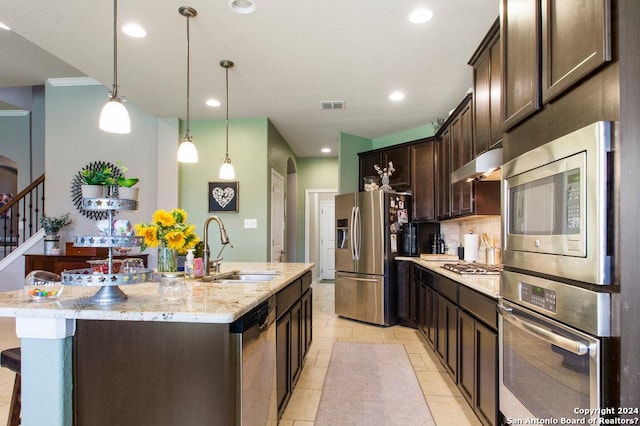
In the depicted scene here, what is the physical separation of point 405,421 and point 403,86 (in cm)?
298

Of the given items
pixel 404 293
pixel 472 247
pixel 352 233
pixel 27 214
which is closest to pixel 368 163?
pixel 352 233

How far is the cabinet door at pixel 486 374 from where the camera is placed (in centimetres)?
178

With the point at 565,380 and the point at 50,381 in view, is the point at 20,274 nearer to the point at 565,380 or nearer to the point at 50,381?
the point at 50,381

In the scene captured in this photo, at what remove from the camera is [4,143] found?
633 centimetres

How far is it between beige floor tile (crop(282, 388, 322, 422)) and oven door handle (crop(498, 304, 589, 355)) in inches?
54.0

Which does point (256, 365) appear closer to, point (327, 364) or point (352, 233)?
point (327, 364)

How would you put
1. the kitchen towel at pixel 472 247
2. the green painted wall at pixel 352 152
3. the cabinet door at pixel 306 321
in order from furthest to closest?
the green painted wall at pixel 352 152, the kitchen towel at pixel 472 247, the cabinet door at pixel 306 321

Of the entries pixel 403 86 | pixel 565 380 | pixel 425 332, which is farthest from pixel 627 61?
pixel 425 332

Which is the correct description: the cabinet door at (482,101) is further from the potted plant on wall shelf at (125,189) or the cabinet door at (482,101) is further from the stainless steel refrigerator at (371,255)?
the potted plant on wall shelf at (125,189)

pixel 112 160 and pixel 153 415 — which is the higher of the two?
pixel 112 160

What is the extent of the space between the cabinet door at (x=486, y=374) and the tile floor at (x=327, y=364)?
30 centimetres

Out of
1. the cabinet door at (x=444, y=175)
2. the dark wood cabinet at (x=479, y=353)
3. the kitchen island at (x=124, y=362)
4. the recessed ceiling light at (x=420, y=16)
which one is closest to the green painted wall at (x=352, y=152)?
the cabinet door at (x=444, y=175)

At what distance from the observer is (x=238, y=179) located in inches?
189

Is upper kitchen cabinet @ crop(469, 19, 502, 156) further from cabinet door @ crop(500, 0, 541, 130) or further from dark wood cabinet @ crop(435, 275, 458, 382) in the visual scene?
dark wood cabinet @ crop(435, 275, 458, 382)
